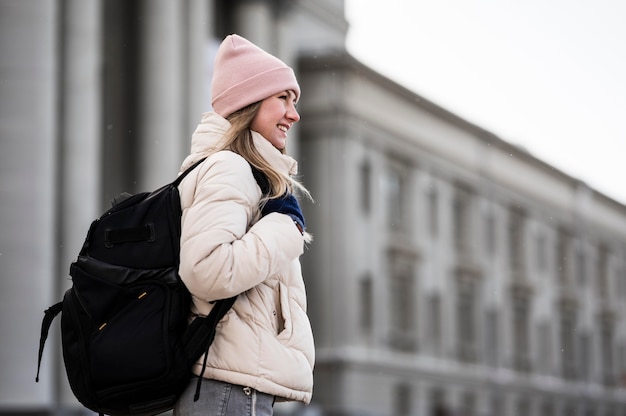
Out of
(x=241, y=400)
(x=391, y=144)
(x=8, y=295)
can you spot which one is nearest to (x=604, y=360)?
(x=391, y=144)

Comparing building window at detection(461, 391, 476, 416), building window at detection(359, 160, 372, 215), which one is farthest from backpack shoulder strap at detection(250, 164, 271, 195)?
building window at detection(461, 391, 476, 416)

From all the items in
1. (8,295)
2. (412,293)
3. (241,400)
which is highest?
(412,293)

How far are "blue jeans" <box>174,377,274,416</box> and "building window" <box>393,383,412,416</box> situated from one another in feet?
116

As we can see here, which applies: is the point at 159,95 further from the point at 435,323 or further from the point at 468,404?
the point at 468,404

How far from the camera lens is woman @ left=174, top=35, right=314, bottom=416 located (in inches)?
98.6

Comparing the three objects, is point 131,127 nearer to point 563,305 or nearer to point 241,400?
point 241,400

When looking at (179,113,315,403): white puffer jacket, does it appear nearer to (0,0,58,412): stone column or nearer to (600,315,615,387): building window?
(0,0,58,412): stone column

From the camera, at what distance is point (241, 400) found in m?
2.56

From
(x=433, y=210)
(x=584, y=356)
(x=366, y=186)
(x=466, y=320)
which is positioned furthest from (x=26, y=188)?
(x=584, y=356)

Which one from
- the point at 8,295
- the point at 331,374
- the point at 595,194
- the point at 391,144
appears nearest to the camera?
the point at 8,295

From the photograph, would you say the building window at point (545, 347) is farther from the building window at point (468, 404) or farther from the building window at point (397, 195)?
the building window at point (397, 195)

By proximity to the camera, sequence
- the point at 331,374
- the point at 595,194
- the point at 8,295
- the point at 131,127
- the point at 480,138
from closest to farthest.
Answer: the point at 8,295, the point at 131,127, the point at 331,374, the point at 480,138, the point at 595,194

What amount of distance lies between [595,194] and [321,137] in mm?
14956

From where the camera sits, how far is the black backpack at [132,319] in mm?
2475
